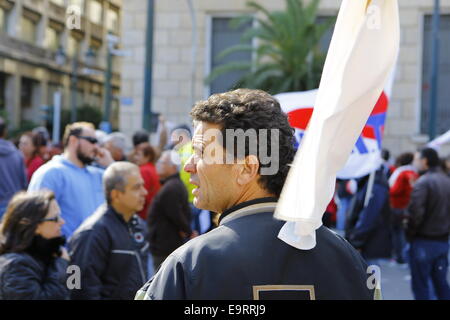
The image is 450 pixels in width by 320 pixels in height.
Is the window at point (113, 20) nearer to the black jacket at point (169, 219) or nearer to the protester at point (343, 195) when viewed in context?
the protester at point (343, 195)

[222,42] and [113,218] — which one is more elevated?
[222,42]

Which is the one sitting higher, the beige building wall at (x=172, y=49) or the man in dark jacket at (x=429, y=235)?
the beige building wall at (x=172, y=49)

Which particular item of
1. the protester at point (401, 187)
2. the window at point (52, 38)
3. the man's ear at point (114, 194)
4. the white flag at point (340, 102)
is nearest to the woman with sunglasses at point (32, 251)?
the man's ear at point (114, 194)

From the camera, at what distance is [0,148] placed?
7.06 m

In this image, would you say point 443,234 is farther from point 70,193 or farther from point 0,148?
point 0,148

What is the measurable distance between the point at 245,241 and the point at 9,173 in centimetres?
552

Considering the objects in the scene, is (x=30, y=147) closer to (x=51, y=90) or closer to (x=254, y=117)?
(x=254, y=117)

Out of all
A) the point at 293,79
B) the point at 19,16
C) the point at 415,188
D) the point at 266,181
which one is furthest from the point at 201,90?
the point at 266,181

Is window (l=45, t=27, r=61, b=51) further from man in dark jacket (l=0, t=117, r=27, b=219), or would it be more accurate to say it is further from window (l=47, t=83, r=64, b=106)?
man in dark jacket (l=0, t=117, r=27, b=219)

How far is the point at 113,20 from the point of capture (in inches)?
1179

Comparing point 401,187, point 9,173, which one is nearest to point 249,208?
point 9,173

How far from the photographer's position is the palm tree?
74.0 feet

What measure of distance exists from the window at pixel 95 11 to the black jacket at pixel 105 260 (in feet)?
83.9

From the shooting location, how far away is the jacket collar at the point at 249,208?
2.11m
